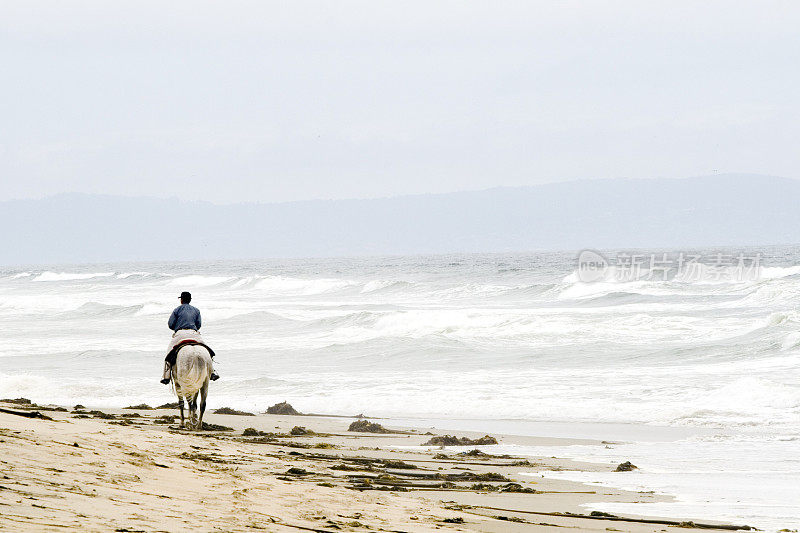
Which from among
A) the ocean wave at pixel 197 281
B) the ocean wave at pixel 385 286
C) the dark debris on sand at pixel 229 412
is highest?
the ocean wave at pixel 197 281

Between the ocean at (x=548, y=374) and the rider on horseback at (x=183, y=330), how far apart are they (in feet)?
12.6

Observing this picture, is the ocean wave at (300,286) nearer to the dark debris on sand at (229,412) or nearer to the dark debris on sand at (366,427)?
Answer: the dark debris on sand at (229,412)

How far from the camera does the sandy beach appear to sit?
18.2 ft

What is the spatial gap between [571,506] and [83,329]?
28.7m

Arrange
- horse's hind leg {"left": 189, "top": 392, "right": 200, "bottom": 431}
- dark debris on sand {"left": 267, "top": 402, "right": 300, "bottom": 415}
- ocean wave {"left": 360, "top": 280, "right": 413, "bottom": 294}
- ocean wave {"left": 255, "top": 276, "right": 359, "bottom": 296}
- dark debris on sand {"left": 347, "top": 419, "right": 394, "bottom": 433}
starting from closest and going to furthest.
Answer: horse's hind leg {"left": 189, "top": 392, "right": 200, "bottom": 431} < dark debris on sand {"left": 347, "top": 419, "right": 394, "bottom": 433} < dark debris on sand {"left": 267, "top": 402, "right": 300, "bottom": 415} < ocean wave {"left": 360, "top": 280, "right": 413, "bottom": 294} < ocean wave {"left": 255, "top": 276, "right": 359, "bottom": 296}

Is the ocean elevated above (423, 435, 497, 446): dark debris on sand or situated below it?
above

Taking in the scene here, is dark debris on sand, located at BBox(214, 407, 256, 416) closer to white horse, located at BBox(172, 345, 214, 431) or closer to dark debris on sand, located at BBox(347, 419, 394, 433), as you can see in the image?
dark debris on sand, located at BBox(347, 419, 394, 433)

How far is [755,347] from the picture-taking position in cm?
2175

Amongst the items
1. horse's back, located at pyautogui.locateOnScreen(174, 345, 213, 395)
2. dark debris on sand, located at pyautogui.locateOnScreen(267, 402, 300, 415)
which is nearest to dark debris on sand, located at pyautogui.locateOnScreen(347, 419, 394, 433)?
horse's back, located at pyautogui.locateOnScreen(174, 345, 213, 395)

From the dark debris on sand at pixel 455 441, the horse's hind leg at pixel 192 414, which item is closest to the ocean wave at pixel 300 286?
the horse's hind leg at pixel 192 414

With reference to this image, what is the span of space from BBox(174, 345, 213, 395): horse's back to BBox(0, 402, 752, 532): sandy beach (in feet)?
1.99

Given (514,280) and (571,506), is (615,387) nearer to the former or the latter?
(571,506)

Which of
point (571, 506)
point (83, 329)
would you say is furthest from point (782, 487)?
point (83, 329)

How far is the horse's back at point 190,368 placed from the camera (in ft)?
39.4
